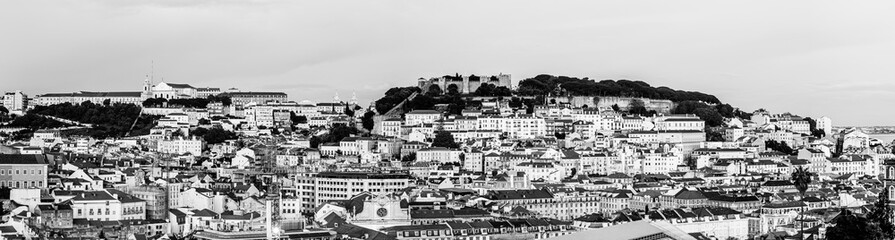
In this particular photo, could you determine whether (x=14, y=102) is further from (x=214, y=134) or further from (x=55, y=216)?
(x=55, y=216)

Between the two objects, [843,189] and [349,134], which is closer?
[843,189]

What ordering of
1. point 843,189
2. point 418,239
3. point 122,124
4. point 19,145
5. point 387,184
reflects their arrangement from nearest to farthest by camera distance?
point 418,239, point 387,184, point 843,189, point 19,145, point 122,124

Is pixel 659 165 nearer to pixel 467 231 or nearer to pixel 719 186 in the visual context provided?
pixel 719 186

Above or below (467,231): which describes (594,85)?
above

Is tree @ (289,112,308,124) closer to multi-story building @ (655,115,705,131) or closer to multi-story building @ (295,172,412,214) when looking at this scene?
multi-story building @ (655,115,705,131)

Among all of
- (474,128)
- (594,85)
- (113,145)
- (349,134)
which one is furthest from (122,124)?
(594,85)

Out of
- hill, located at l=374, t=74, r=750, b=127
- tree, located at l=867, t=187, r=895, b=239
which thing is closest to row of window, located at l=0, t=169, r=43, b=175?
tree, located at l=867, t=187, r=895, b=239

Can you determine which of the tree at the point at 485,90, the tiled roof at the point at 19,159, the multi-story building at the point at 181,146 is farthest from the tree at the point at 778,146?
the tiled roof at the point at 19,159

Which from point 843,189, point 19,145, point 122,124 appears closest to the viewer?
point 843,189
